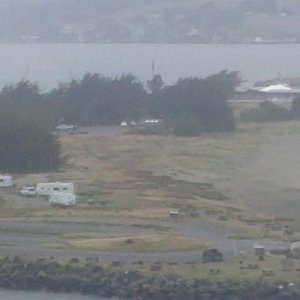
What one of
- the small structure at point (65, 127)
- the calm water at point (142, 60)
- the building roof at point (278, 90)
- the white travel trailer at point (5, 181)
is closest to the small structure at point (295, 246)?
the white travel trailer at point (5, 181)

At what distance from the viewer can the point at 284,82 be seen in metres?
44.3

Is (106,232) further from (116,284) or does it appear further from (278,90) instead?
(278,90)

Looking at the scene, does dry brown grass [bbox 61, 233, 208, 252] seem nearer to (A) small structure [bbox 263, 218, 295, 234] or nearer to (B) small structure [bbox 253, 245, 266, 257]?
(B) small structure [bbox 253, 245, 266, 257]

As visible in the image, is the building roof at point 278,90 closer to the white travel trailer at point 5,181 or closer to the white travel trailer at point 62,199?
the white travel trailer at point 5,181

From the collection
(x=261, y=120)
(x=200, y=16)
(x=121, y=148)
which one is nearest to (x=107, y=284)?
(x=121, y=148)

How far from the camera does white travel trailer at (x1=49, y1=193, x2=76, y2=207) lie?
19.1 meters

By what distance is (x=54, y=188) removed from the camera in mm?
19969

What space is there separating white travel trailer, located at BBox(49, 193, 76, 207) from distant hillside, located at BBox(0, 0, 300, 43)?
202 ft

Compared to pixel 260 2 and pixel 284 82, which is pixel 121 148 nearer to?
pixel 284 82

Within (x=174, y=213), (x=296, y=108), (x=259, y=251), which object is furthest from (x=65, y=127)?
(x=259, y=251)

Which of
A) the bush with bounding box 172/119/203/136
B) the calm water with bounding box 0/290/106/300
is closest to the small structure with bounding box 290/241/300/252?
the calm water with bounding box 0/290/106/300

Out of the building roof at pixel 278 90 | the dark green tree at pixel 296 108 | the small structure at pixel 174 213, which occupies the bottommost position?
the small structure at pixel 174 213

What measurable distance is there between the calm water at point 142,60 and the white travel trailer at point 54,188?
30638 millimetres

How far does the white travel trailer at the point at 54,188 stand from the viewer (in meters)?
19.8
